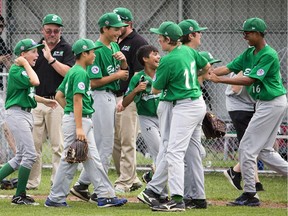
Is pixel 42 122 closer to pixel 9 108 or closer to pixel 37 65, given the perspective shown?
pixel 37 65

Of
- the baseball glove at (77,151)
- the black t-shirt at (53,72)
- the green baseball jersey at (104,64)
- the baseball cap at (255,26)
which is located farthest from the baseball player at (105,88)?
the baseball cap at (255,26)

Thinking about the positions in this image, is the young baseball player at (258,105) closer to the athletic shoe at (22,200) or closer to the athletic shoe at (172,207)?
the athletic shoe at (172,207)

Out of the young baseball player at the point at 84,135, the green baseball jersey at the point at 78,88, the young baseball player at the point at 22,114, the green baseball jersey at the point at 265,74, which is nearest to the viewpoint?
the green baseball jersey at the point at 78,88

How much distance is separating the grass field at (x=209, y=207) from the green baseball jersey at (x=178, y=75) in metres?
1.14

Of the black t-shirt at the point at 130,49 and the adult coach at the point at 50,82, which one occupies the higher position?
the black t-shirt at the point at 130,49

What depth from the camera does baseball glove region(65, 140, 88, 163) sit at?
9.15 m

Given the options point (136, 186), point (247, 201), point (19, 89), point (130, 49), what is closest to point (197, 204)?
point (247, 201)

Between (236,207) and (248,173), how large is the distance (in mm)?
399

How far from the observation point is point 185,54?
30.7ft

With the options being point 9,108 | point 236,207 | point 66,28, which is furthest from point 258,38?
point 66,28

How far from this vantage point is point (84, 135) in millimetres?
9305

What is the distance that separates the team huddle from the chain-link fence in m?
4.17

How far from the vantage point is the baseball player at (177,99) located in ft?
30.4

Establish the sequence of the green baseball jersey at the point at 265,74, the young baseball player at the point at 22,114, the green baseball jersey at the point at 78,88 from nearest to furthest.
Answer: the green baseball jersey at the point at 78,88 → the young baseball player at the point at 22,114 → the green baseball jersey at the point at 265,74
